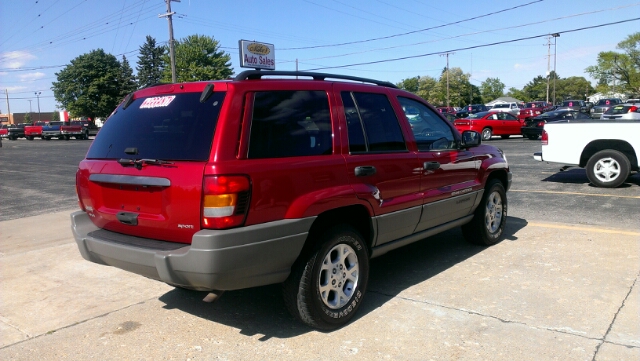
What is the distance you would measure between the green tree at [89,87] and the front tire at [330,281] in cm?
7830

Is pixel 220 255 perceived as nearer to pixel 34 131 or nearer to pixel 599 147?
pixel 599 147

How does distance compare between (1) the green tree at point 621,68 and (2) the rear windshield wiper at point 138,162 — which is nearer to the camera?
(2) the rear windshield wiper at point 138,162

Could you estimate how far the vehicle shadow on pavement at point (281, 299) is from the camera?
12.8 ft

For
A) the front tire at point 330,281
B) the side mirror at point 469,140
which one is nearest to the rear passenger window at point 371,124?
the front tire at point 330,281

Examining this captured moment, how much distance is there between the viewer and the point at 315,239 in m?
3.64

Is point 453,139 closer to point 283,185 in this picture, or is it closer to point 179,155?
point 283,185

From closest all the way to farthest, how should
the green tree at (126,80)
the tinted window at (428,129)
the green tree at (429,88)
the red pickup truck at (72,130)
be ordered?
the tinted window at (428,129), the red pickup truck at (72,130), the green tree at (126,80), the green tree at (429,88)

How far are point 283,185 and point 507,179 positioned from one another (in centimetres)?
386

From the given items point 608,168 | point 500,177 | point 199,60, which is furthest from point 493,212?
point 199,60

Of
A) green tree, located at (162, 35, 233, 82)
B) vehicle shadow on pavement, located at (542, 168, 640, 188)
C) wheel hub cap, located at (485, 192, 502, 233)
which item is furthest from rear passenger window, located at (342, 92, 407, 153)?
green tree, located at (162, 35, 233, 82)

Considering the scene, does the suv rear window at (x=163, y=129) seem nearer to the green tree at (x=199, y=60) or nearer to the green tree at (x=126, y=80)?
the green tree at (x=199, y=60)

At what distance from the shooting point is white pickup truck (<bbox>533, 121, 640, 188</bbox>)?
945 cm

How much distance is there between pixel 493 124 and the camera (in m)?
25.8

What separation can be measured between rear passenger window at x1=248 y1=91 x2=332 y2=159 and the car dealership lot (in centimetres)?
136
